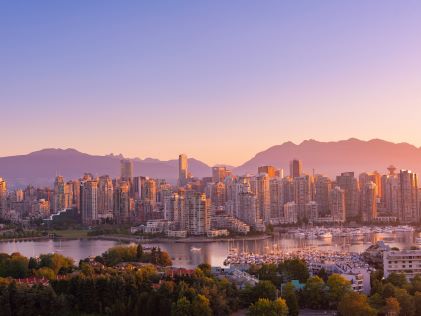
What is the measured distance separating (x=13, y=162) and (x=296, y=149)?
31.4 meters

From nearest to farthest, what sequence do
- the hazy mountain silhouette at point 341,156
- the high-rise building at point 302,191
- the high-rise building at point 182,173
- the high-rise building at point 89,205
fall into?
the high-rise building at point 89,205
the high-rise building at point 302,191
the high-rise building at point 182,173
the hazy mountain silhouette at point 341,156

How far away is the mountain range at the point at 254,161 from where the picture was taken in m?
68.0

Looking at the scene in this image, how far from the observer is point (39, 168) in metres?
74.2

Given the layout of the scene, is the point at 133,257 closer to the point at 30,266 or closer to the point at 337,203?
the point at 30,266

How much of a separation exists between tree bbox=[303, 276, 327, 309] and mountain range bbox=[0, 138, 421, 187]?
192ft

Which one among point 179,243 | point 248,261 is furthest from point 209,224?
point 248,261

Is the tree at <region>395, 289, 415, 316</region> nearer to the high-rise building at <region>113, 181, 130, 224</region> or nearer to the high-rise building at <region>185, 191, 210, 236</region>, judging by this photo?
the high-rise building at <region>185, 191, 210, 236</region>

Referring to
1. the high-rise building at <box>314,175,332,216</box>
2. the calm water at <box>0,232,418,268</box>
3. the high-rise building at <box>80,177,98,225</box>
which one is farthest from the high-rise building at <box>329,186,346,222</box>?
the high-rise building at <box>80,177,98,225</box>

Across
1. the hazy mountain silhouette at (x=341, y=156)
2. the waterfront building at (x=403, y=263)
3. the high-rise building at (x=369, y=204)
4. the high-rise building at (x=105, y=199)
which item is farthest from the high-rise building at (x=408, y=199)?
the hazy mountain silhouette at (x=341, y=156)

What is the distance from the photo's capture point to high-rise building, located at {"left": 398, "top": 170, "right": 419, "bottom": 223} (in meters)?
22.2

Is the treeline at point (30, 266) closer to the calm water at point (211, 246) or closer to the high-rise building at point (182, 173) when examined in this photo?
the calm water at point (211, 246)

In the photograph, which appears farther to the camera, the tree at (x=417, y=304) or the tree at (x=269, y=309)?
the tree at (x=417, y=304)

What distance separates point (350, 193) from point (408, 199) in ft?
7.05

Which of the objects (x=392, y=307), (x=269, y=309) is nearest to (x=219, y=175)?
(x=392, y=307)
